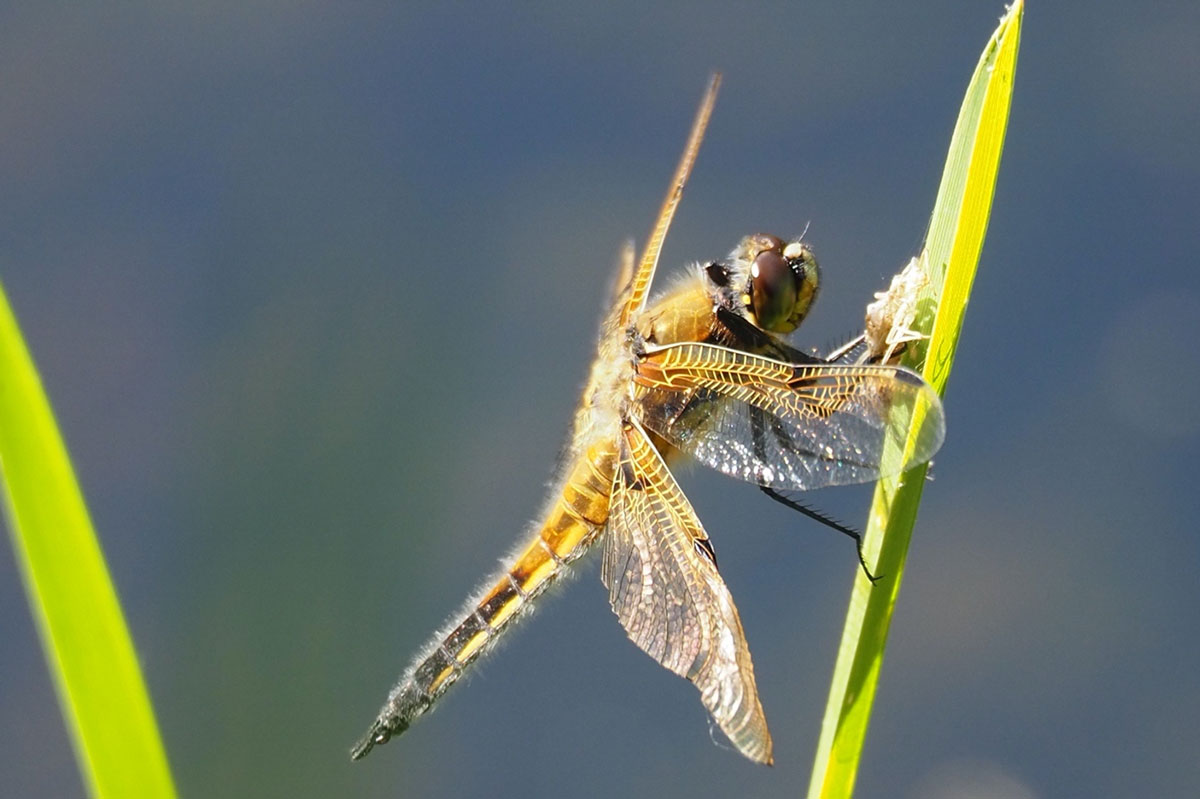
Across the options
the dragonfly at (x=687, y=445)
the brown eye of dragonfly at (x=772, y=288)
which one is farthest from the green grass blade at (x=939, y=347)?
the brown eye of dragonfly at (x=772, y=288)

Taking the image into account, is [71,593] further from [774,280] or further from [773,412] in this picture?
[774,280]

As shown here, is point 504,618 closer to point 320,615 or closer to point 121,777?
point 320,615

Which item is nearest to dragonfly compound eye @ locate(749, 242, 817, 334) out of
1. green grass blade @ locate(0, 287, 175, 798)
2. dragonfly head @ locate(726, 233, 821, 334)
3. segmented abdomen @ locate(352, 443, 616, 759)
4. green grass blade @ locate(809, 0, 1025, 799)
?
dragonfly head @ locate(726, 233, 821, 334)

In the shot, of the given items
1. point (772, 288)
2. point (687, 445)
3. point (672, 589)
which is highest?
point (772, 288)

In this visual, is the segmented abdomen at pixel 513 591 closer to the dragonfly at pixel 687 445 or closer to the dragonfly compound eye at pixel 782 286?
the dragonfly at pixel 687 445

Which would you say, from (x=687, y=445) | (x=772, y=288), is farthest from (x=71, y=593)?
(x=772, y=288)

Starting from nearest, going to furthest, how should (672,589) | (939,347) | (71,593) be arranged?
(71,593), (939,347), (672,589)

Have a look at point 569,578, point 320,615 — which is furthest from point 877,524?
point 320,615
